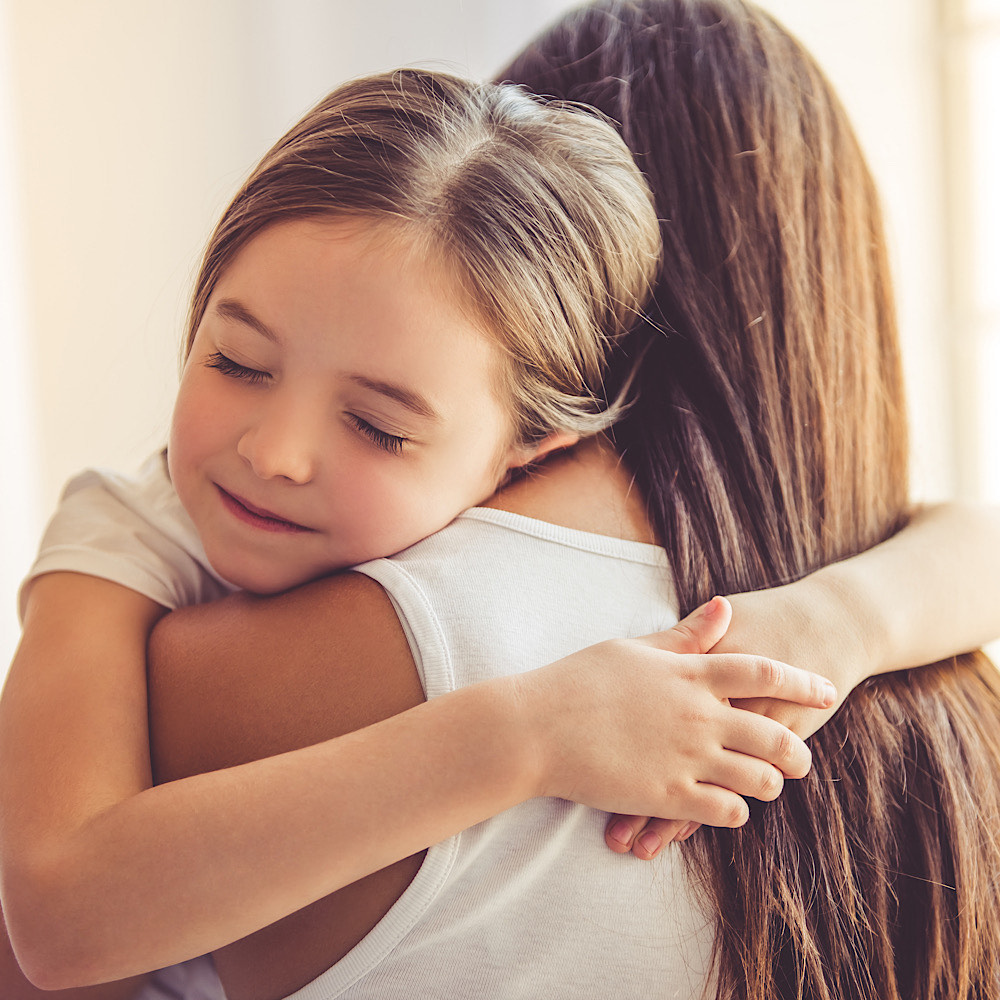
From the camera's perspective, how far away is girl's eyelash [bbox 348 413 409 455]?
813 millimetres

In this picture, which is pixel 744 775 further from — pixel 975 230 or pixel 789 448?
pixel 975 230

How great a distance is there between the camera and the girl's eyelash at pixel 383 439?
2.67 feet

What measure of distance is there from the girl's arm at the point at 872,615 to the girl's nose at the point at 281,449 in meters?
0.36

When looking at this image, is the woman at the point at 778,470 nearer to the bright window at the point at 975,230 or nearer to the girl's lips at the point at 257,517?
the girl's lips at the point at 257,517

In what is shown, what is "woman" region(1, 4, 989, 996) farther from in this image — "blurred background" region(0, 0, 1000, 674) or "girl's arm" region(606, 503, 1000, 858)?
"blurred background" region(0, 0, 1000, 674)

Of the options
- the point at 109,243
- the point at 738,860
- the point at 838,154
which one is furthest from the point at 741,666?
the point at 109,243

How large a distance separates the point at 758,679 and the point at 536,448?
0.31m

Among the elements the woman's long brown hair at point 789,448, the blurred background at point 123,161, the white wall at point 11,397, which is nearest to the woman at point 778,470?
the woman's long brown hair at point 789,448

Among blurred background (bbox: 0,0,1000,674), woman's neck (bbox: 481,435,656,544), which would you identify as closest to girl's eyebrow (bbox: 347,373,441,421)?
woman's neck (bbox: 481,435,656,544)

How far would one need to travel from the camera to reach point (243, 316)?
81cm

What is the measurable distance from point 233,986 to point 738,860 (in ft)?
1.30

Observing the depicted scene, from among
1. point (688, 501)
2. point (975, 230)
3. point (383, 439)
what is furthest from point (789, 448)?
point (975, 230)

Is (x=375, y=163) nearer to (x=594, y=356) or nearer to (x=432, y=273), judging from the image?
(x=432, y=273)

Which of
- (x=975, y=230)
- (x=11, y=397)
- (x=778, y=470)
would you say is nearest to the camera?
(x=778, y=470)
